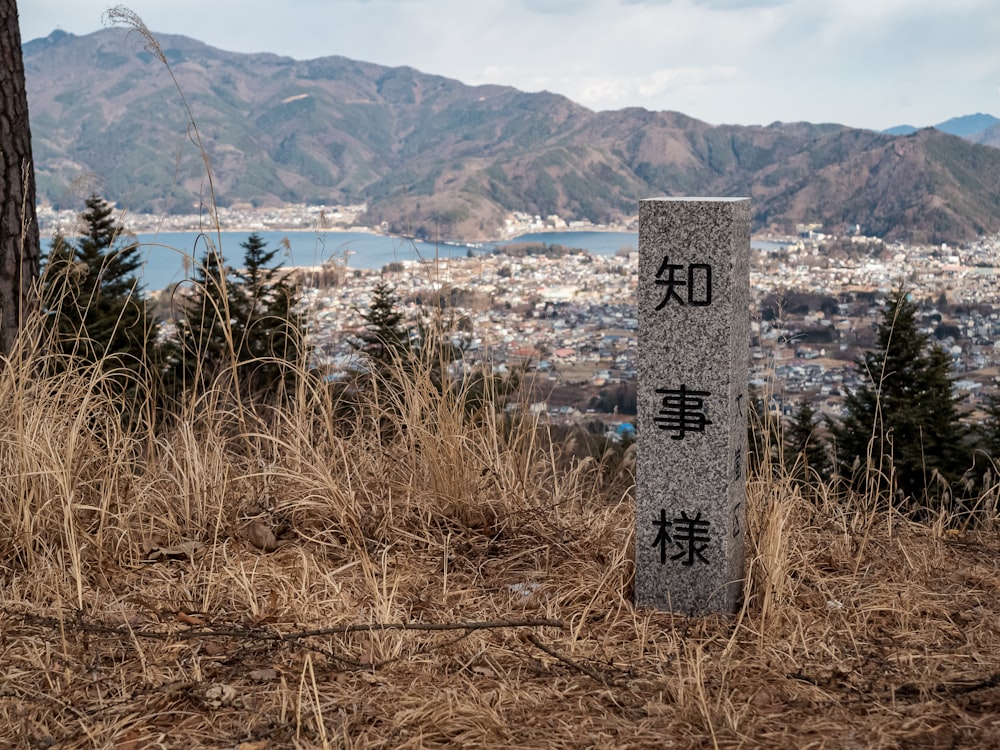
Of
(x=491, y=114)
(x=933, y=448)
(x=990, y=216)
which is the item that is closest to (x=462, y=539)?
(x=933, y=448)

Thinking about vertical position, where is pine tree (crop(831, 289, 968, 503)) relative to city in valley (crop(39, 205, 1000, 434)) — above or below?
below

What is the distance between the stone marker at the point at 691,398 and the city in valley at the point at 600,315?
0.59 ft

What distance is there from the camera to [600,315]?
1248cm

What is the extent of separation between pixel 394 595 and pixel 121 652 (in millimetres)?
801

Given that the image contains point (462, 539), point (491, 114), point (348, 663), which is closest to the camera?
point (348, 663)

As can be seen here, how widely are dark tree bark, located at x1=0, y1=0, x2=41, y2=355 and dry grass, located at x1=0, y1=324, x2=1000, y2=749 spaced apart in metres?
0.92

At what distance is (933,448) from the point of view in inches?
506

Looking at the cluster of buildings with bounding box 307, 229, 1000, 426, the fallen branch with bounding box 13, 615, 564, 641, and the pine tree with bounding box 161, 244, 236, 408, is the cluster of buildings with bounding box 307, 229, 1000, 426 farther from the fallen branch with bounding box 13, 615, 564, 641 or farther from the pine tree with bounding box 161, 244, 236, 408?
the fallen branch with bounding box 13, 615, 564, 641

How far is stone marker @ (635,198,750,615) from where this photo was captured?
278 centimetres

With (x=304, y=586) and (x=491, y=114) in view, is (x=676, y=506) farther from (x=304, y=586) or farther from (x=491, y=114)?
(x=491, y=114)

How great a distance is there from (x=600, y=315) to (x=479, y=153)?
56852 millimetres

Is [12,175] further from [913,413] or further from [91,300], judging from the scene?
[913,413]

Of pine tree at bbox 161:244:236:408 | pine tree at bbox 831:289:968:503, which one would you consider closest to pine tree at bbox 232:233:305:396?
pine tree at bbox 161:244:236:408

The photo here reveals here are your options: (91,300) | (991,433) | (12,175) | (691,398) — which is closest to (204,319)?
(91,300)
